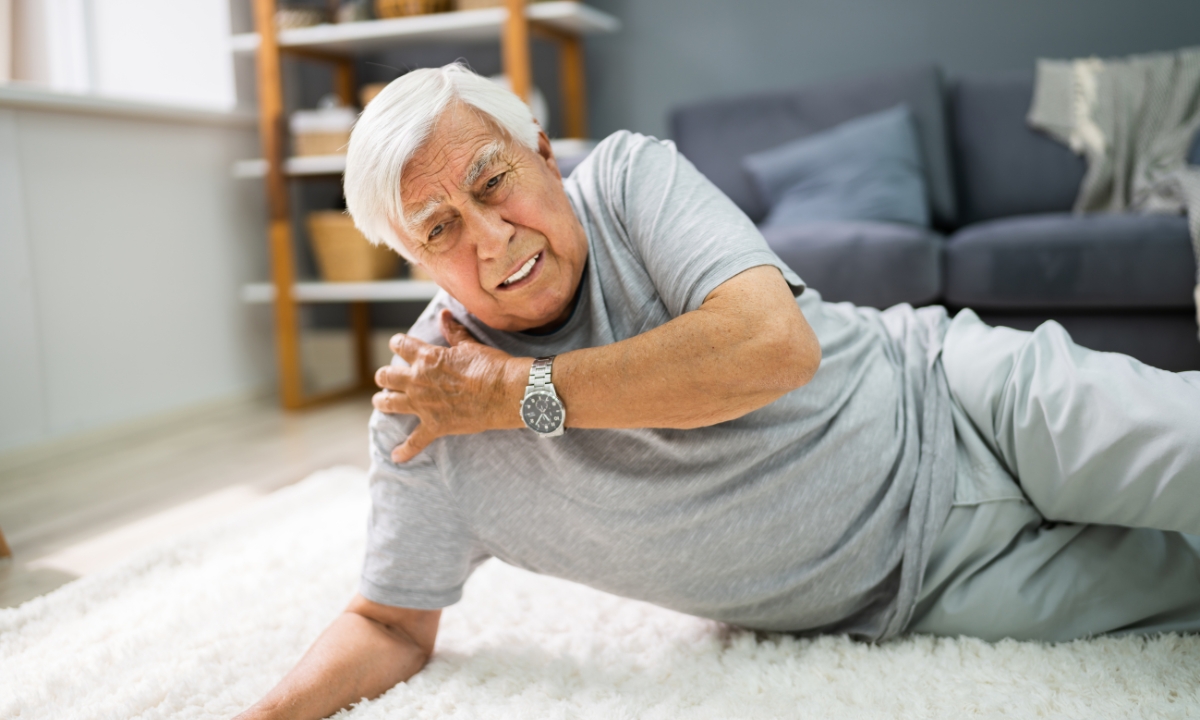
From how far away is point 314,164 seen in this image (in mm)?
2990

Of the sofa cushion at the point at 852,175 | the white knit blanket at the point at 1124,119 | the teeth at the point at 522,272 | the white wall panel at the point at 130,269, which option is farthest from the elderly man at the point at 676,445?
the white wall panel at the point at 130,269

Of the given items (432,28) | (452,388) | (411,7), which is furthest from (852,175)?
(452,388)

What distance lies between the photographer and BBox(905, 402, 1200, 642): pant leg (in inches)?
40.7

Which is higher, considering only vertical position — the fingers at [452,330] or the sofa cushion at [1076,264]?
the fingers at [452,330]

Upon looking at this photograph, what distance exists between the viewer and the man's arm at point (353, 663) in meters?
0.95

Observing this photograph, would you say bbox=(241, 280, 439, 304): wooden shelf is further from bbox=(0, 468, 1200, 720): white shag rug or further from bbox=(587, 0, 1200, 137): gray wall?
bbox=(0, 468, 1200, 720): white shag rug

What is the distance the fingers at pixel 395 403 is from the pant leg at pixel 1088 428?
69 cm

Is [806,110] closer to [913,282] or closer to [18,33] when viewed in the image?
[913,282]

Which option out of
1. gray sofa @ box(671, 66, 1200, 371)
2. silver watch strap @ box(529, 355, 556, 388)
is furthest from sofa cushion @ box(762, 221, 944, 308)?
silver watch strap @ box(529, 355, 556, 388)

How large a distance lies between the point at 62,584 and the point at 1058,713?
1547mm

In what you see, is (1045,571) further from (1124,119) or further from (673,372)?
(1124,119)

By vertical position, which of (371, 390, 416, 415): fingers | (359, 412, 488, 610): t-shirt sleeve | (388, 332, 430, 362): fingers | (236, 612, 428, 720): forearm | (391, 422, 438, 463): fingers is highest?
(388, 332, 430, 362): fingers

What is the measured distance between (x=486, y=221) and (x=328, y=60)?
274cm

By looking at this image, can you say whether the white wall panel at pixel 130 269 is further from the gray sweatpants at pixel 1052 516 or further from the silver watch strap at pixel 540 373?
the gray sweatpants at pixel 1052 516
